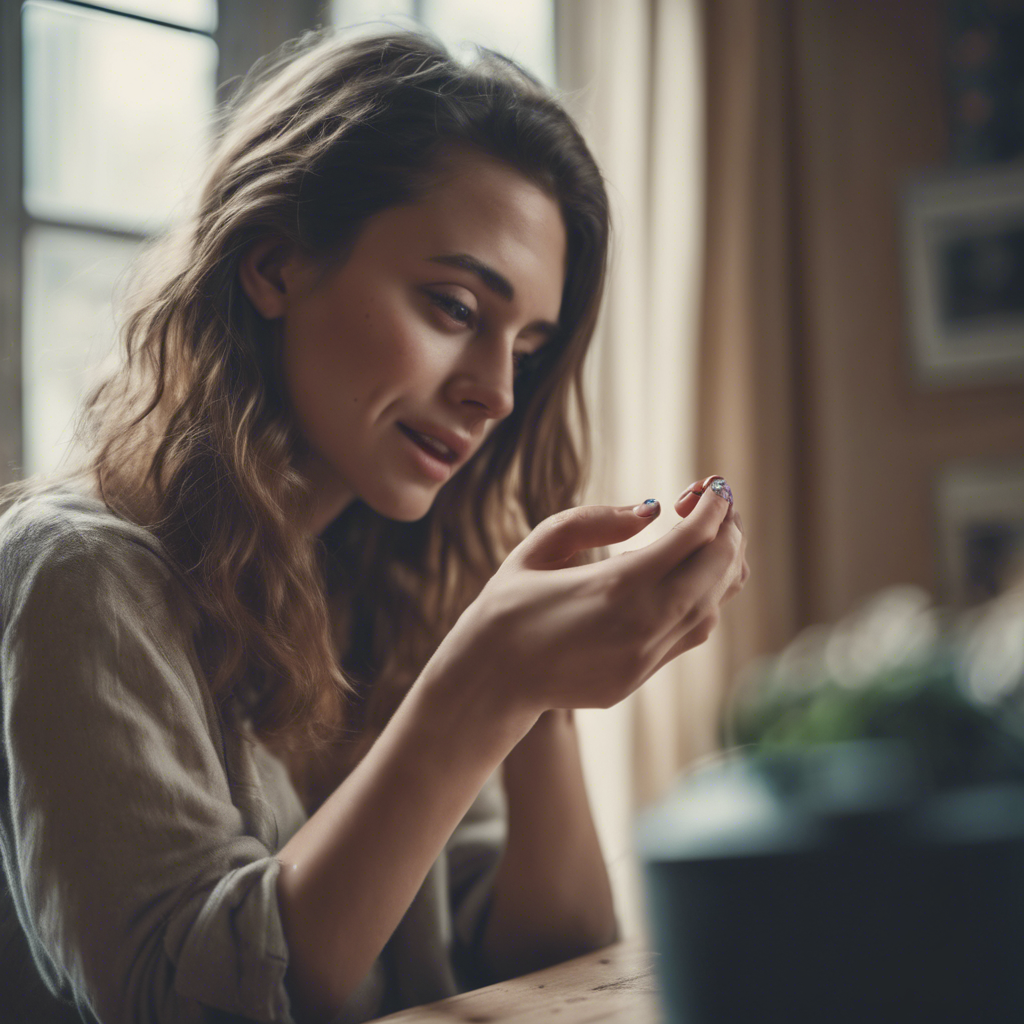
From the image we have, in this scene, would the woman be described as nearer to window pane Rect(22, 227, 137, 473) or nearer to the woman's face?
the woman's face

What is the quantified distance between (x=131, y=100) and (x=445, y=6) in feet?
2.26

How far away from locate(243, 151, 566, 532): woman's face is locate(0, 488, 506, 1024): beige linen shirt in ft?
0.69

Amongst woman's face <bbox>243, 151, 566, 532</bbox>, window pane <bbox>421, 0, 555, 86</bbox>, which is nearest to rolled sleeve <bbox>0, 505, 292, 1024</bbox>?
woman's face <bbox>243, 151, 566, 532</bbox>

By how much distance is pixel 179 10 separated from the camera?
66.8 inches

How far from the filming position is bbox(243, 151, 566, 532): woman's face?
2.90ft

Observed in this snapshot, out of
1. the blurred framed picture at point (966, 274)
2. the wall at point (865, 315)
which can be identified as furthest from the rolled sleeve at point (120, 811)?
the blurred framed picture at point (966, 274)

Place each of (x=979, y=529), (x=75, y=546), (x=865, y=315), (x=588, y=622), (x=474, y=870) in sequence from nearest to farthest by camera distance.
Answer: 1. (x=588, y=622)
2. (x=75, y=546)
3. (x=474, y=870)
4. (x=979, y=529)
5. (x=865, y=315)

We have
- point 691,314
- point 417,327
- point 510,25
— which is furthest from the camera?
point 691,314

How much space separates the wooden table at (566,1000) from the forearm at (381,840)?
5 cm

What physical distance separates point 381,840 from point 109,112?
1.41 metres

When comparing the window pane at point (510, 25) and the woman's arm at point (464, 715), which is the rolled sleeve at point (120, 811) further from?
the window pane at point (510, 25)

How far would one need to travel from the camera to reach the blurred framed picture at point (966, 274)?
2.39 meters

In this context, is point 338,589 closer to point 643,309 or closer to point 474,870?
point 474,870

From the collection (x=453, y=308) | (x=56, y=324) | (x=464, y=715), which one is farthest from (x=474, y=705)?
(x=56, y=324)
